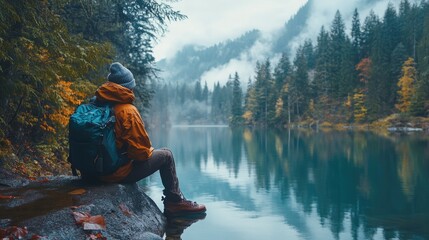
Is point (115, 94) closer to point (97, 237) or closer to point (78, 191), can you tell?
point (78, 191)

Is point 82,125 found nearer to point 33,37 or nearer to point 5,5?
point 5,5

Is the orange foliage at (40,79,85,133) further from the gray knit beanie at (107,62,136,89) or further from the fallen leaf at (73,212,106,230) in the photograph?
the fallen leaf at (73,212,106,230)

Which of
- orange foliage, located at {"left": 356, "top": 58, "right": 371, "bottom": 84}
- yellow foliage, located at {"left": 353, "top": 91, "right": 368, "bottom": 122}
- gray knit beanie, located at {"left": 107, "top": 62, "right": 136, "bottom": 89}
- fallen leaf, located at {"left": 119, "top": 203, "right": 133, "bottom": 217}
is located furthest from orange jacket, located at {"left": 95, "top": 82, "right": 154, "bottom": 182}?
orange foliage, located at {"left": 356, "top": 58, "right": 371, "bottom": 84}

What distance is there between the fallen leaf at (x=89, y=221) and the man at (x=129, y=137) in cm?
96

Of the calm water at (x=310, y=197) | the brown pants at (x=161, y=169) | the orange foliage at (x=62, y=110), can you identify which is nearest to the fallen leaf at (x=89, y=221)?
the brown pants at (x=161, y=169)

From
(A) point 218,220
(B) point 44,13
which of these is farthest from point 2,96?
(A) point 218,220

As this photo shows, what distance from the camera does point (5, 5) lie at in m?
4.52

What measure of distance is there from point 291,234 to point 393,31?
200 ft

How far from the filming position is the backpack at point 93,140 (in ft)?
13.6

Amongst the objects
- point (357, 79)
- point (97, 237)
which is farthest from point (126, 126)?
point (357, 79)

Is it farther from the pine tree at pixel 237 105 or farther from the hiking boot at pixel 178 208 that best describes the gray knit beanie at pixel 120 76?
the pine tree at pixel 237 105

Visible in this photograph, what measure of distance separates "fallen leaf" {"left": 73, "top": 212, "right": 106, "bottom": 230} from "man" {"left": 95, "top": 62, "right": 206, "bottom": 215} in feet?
3.16

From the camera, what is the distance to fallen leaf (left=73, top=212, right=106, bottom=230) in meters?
3.46

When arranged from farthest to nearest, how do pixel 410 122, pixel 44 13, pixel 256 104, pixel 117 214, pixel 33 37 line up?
pixel 256 104 < pixel 410 122 < pixel 44 13 < pixel 33 37 < pixel 117 214
